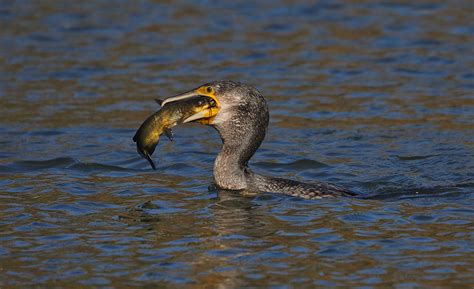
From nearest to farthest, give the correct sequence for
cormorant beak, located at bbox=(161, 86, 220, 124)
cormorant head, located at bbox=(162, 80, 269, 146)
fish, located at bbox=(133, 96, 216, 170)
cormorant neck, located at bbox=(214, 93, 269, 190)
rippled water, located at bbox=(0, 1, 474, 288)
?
rippled water, located at bbox=(0, 1, 474, 288)
fish, located at bbox=(133, 96, 216, 170)
cormorant beak, located at bbox=(161, 86, 220, 124)
cormorant head, located at bbox=(162, 80, 269, 146)
cormorant neck, located at bbox=(214, 93, 269, 190)

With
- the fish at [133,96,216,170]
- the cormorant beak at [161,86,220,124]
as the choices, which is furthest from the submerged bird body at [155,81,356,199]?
the fish at [133,96,216,170]

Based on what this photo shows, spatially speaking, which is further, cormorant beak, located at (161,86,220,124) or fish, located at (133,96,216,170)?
cormorant beak, located at (161,86,220,124)

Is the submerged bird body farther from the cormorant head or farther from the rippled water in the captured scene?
the rippled water

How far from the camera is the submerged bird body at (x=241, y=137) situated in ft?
34.2

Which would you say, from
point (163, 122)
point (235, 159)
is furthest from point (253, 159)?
point (163, 122)

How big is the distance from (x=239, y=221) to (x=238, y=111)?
132 cm

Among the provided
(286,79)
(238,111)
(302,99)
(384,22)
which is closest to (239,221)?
(238,111)

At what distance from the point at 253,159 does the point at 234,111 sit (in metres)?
2.09

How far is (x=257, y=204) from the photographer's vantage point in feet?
33.6

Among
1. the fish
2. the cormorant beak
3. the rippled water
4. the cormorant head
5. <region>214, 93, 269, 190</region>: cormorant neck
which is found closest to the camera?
the rippled water

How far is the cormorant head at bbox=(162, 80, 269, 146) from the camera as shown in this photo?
34.1ft

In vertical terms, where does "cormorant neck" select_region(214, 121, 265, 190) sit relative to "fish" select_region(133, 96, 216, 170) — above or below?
below

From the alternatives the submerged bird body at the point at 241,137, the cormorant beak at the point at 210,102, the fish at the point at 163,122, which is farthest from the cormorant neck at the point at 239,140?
the fish at the point at 163,122

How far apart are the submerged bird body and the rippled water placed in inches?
7.6
